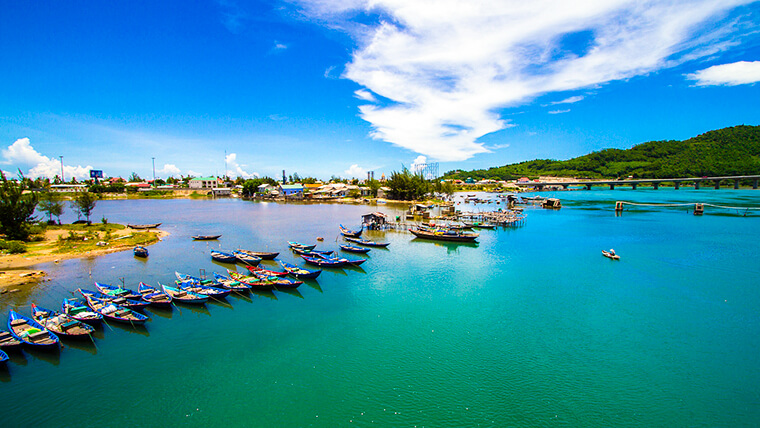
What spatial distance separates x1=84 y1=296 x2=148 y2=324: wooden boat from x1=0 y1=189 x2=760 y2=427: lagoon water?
572mm

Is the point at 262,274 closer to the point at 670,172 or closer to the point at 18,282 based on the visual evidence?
the point at 18,282

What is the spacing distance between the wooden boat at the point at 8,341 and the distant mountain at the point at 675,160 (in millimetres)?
169107

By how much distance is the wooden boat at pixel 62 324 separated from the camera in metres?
12.8

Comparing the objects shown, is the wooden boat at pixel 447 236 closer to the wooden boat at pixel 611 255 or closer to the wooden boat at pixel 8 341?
the wooden boat at pixel 611 255

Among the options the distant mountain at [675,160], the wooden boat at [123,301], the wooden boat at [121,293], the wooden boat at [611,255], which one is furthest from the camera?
the distant mountain at [675,160]

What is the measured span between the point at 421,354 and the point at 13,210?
1427 inches

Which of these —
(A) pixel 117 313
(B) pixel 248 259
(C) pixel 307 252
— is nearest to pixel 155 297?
(A) pixel 117 313

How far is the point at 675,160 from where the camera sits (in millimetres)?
140250

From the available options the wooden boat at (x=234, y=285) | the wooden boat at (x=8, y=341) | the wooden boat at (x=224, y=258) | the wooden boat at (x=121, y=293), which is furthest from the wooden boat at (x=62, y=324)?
the wooden boat at (x=224, y=258)

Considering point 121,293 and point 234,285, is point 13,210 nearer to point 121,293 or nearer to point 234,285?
point 121,293

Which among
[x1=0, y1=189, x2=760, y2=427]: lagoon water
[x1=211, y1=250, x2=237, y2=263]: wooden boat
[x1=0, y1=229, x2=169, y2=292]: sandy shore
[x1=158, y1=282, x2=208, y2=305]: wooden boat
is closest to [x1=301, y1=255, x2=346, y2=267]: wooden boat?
[x1=0, y1=189, x2=760, y2=427]: lagoon water

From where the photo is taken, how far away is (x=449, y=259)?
1058 inches

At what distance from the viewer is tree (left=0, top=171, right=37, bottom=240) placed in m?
26.8

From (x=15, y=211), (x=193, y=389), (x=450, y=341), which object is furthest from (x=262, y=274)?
(x=15, y=211)
